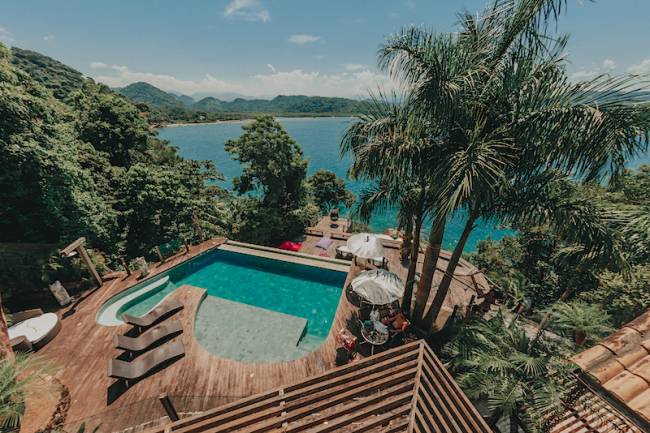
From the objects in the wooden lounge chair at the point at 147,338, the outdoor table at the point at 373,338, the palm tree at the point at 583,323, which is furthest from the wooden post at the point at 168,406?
the palm tree at the point at 583,323

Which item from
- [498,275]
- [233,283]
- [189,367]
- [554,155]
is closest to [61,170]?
[233,283]

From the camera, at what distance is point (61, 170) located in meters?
9.63

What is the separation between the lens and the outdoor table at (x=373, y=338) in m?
6.43

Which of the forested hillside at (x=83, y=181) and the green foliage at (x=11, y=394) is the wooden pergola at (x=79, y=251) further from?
the green foliage at (x=11, y=394)

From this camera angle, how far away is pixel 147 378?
596 cm

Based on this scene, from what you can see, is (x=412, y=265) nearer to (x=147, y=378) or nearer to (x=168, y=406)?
(x=168, y=406)

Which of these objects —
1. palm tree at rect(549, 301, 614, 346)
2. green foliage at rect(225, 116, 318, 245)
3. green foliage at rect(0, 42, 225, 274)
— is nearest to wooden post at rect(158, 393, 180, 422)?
palm tree at rect(549, 301, 614, 346)

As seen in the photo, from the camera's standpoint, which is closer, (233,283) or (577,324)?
(577,324)

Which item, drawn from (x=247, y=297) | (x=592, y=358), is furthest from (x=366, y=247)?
(x=592, y=358)

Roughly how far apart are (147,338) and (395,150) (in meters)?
8.41

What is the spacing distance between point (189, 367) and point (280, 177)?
11.8m

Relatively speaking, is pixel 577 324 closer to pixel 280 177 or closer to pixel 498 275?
pixel 498 275

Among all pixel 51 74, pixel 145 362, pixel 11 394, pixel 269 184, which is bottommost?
pixel 145 362

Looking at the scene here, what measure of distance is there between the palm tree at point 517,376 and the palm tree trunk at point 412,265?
8.71 ft
